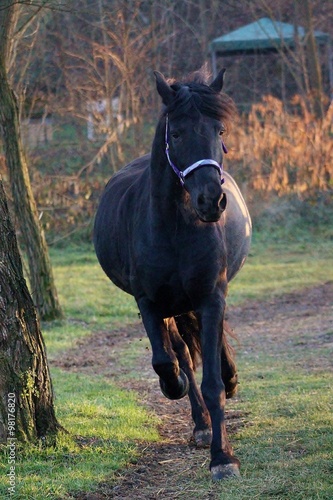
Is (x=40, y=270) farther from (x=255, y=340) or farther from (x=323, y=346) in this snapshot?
(x=323, y=346)

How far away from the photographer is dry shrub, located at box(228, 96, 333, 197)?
701 inches

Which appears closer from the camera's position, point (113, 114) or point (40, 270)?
point (40, 270)

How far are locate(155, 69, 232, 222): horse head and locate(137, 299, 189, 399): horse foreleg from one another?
3.13 ft

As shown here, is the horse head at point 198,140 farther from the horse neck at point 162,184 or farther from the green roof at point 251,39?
the green roof at point 251,39

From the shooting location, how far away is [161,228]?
16.2 ft

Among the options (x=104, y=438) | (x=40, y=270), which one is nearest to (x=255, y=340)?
(x=40, y=270)

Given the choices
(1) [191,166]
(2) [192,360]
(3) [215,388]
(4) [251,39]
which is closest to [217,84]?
(1) [191,166]

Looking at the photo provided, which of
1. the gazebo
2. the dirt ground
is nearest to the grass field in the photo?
the dirt ground

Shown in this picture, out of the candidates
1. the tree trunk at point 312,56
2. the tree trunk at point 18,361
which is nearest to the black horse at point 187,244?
the tree trunk at point 18,361

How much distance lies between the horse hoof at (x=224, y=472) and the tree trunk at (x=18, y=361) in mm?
1112

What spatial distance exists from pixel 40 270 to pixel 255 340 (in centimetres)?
290

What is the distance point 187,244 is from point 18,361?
120 cm

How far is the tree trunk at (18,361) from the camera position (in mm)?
4719

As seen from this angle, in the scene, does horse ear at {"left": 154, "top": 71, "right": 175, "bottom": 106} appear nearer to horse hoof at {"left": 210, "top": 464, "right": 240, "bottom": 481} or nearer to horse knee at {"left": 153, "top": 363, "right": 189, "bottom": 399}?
horse knee at {"left": 153, "top": 363, "right": 189, "bottom": 399}
